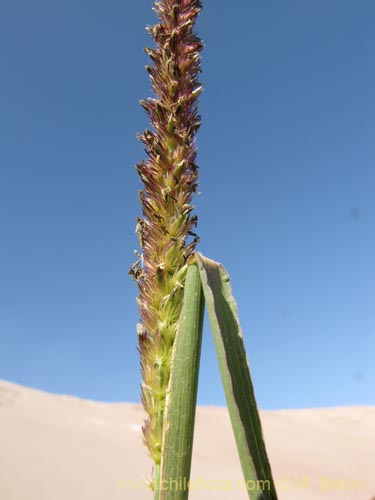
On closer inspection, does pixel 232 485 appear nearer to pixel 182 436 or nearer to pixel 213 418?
pixel 213 418

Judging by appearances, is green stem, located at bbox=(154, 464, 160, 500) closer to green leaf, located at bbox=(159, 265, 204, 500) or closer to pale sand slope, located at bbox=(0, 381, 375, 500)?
green leaf, located at bbox=(159, 265, 204, 500)

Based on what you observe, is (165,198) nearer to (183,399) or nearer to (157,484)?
(183,399)

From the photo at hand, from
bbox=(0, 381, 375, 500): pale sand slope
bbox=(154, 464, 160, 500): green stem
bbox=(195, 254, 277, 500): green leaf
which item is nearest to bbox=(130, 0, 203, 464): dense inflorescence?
bbox=(154, 464, 160, 500): green stem

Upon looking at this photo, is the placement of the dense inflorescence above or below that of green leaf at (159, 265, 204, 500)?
above

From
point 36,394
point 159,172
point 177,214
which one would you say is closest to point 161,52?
point 159,172

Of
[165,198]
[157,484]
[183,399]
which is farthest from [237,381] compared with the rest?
[165,198]

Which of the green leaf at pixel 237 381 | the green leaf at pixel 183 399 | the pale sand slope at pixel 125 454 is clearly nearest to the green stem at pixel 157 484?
the green leaf at pixel 183 399
